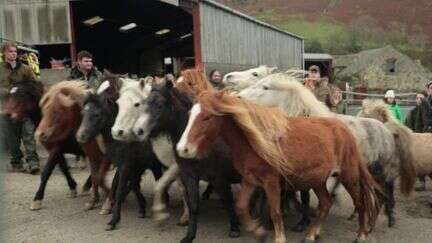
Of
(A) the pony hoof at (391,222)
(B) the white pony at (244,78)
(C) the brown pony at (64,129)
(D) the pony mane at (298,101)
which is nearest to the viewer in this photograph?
(D) the pony mane at (298,101)

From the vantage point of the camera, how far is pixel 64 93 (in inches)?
292

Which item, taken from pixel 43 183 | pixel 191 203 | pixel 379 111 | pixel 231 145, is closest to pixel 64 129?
pixel 43 183

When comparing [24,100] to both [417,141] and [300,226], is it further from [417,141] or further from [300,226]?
[417,141]

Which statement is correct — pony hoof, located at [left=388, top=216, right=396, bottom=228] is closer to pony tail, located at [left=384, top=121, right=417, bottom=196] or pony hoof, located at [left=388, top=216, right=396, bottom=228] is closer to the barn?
pony tail, located at [left=384, top=121, right=417, bottom=196]

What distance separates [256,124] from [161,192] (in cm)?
143

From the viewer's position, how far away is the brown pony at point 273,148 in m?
5.27

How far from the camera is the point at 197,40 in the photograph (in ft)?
47.2

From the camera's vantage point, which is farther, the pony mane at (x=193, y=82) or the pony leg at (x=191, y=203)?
the pony mane at (x=193, y=82)

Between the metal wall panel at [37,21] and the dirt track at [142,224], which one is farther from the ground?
the metal wall panel at [37,21]

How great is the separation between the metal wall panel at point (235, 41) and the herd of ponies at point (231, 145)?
6979 millimetres

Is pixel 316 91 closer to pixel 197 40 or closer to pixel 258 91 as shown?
pixel 258 91

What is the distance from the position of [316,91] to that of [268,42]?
12.8 meters

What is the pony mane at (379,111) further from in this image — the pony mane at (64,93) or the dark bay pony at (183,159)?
the pony mane at (64,93)

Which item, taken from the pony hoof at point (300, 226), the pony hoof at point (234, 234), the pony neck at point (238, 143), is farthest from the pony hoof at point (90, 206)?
the pony neck at point (238, 143)
